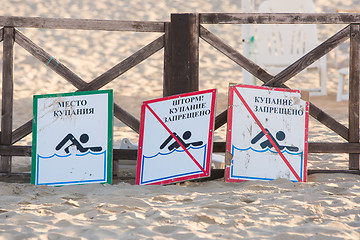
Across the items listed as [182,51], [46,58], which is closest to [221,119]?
[182,51]

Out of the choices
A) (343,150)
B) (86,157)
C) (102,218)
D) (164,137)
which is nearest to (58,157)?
(86,157)

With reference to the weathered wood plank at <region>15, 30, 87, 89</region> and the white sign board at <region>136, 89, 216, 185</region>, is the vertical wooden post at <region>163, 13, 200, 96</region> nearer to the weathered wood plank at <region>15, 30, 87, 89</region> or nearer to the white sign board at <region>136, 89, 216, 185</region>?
the white sign board at <region>136, 89, 216, 185</region>

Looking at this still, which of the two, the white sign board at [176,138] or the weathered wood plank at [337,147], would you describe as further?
the weathered wood plank at [337,147]

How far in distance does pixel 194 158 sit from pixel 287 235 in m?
1.43

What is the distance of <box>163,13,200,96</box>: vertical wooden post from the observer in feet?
14.9

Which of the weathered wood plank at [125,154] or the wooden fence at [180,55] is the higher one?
the wooden fence at [180,55]

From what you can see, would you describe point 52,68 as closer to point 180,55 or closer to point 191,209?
point 180,55

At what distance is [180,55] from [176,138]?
2.17 ft

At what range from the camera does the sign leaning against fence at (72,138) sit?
4395 mm

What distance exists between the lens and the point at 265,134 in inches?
175

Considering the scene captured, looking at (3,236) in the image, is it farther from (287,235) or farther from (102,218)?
(287,235)

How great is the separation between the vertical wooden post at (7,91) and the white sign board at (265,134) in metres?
1.75

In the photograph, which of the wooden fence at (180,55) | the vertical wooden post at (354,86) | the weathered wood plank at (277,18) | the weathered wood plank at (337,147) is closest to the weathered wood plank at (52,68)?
→ the wooden fence at (180,55)

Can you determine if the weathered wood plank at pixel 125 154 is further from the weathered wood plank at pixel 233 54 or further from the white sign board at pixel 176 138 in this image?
the weathered wood plank at pixel 233 54
